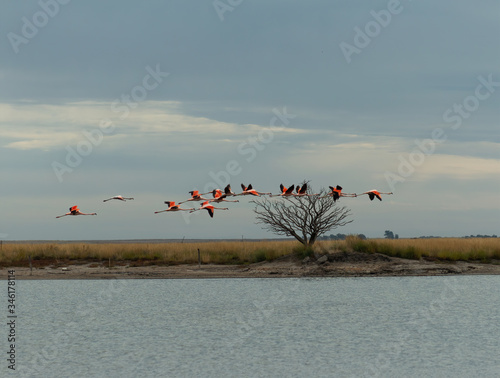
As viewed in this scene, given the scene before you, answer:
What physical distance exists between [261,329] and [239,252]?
79.7 feet

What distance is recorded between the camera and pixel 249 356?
21.7 metres

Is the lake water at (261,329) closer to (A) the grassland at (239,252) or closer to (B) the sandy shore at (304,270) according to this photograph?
(B) the sandy shore at (304,270)

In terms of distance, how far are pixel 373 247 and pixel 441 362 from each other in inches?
1098

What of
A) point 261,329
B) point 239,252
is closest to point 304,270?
point 239,252

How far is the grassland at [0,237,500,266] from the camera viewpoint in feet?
158

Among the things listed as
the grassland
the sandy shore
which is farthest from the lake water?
the grassland

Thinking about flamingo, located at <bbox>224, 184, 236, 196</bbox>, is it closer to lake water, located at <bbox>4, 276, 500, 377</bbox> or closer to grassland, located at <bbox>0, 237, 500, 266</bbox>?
lake water, located at <bbox>4, 276, 500, 377</bbox>

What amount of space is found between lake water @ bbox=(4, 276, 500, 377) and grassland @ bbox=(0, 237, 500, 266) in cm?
436

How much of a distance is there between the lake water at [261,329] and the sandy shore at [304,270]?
1.12 metres

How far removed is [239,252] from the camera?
169ft

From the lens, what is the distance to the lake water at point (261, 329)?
2011cm

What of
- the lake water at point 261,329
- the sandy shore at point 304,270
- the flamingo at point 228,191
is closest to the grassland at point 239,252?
the sandy shore at point 304,270

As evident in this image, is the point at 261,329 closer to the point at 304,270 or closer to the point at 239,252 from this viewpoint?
the point at 304,270

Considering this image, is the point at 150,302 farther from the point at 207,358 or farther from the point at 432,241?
the point at 432,241
